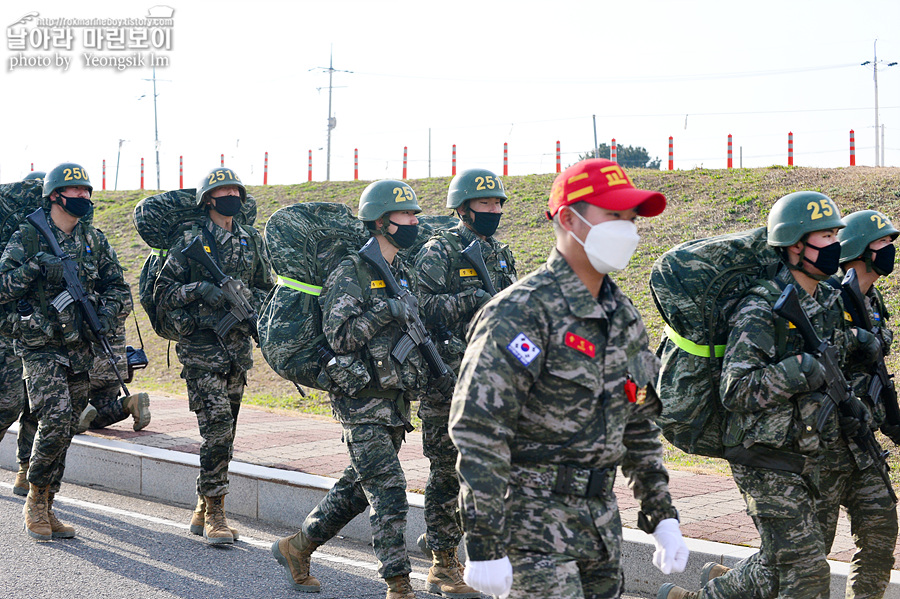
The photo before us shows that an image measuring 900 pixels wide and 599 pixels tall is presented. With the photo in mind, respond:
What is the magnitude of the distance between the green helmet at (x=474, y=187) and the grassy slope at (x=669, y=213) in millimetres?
6421

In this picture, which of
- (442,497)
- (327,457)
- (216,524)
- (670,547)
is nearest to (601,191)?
(670,547)

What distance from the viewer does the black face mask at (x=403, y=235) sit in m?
5.56

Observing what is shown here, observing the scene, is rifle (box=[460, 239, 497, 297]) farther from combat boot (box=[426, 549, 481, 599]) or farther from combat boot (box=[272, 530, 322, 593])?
combat boot (box=[272, 530, 322, 593])

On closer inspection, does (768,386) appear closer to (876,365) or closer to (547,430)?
(876,365)

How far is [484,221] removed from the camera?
622 cm

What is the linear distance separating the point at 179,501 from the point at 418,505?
2470 millimetres

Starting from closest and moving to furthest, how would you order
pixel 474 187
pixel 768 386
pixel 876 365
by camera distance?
1. pixel 768 386
2. pixel 876 365
3. pixel 474 187

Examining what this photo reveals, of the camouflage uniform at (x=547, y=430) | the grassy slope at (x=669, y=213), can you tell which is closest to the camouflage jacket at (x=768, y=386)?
the camouflage uniform at (x=547, y=430)

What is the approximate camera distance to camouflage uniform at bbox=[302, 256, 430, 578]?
5.12 meters

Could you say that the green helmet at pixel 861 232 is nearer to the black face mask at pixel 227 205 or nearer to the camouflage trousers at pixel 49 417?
the black face mask at pixel 227 205

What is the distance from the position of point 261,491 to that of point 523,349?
16.1ft

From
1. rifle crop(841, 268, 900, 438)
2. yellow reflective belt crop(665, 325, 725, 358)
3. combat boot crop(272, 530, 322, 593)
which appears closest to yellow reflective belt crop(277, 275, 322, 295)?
combat boot crop(272, 530, 322, 593)

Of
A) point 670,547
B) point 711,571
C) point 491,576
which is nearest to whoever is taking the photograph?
point 491,576

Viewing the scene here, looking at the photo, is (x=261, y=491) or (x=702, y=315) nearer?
(x=702, y=315)
